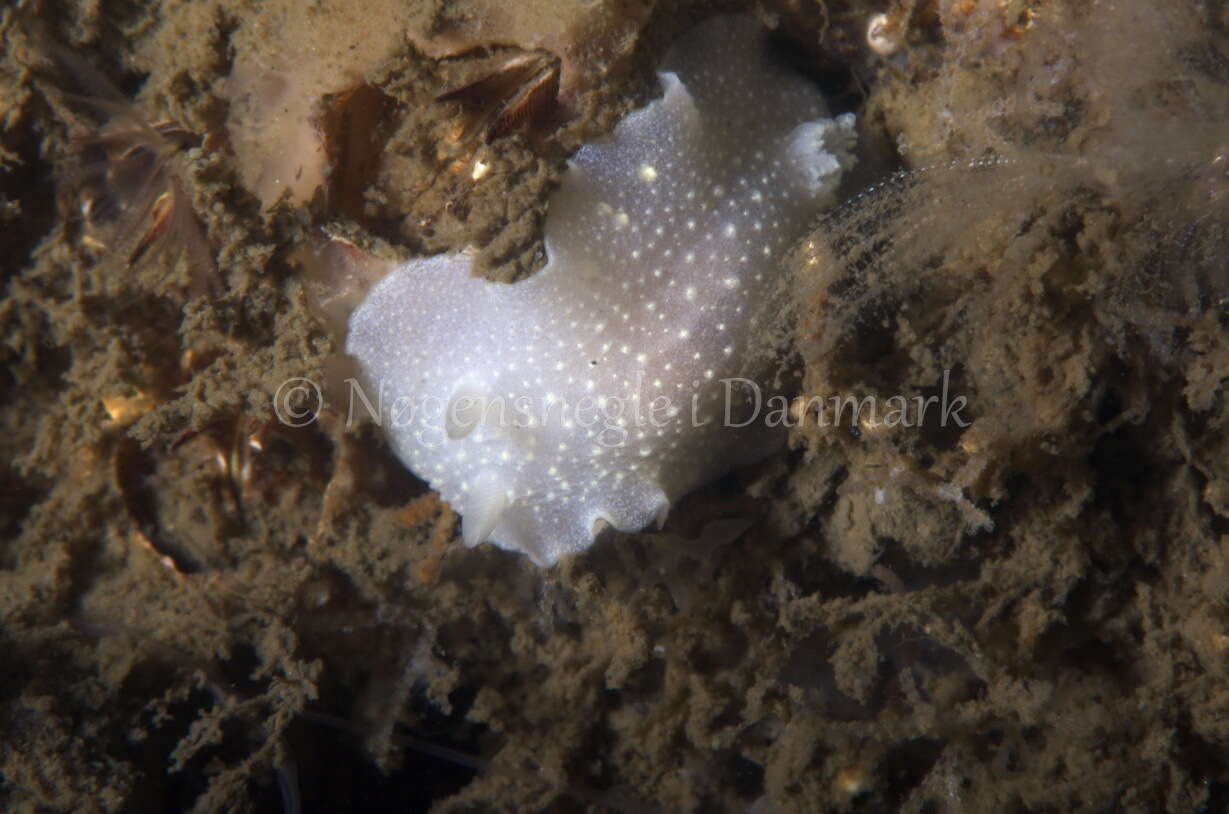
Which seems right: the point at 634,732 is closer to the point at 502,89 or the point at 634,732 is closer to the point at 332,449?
the point at 332,449

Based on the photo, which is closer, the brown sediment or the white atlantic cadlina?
the brown sediment

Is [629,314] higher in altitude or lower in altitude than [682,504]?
higher

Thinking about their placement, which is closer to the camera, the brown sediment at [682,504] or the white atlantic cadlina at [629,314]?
the brown sediment at [682,504]

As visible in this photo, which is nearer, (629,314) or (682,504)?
(629,314)

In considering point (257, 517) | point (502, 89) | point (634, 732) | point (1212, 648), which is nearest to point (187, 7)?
point (502, 89)
